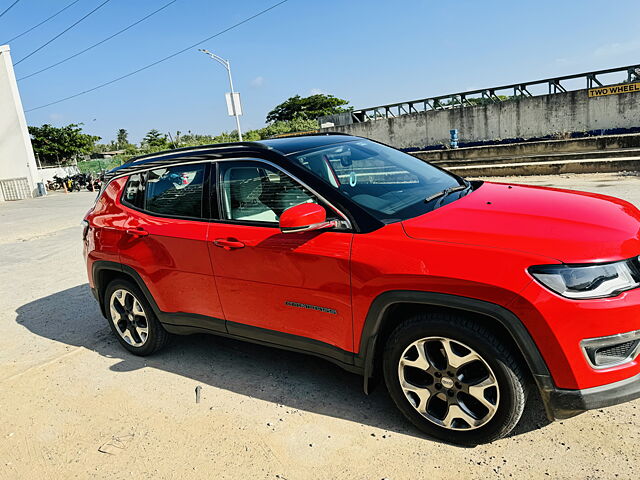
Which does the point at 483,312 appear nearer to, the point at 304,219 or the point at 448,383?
the point at 448,383

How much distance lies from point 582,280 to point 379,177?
1.50 metres

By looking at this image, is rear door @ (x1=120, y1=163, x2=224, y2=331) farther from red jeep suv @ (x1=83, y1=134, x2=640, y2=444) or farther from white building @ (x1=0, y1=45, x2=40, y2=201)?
→ white building @ (x1=0, y1=45, x2=40, y2=201)

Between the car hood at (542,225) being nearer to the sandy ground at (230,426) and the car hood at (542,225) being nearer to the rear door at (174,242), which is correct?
the sandy ground at (230,426)

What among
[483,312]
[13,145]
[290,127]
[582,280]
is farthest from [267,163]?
[290,127]

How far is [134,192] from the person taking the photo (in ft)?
13.2

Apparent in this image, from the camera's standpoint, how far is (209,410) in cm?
325

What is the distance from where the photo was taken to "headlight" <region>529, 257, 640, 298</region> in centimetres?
216

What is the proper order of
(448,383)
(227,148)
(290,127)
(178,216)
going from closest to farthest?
(448,383) → (227,148) → (178,216) → (290,127)

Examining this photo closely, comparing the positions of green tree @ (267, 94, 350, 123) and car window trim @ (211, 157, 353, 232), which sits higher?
green tree @ (267, 94, 350, 123)

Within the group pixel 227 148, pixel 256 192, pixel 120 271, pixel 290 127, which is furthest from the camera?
pixel 290 127

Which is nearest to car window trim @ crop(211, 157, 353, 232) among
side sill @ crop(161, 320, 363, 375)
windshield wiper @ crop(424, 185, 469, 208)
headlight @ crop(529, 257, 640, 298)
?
windshield wiper @ crop(424, 185, 469, 208)

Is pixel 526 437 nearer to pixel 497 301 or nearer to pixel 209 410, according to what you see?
pixel 497 301

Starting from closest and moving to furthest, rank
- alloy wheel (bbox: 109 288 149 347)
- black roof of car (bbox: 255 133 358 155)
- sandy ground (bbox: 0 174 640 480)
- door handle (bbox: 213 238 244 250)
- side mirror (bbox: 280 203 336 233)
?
sandy ground (bbox: 0 174 640 480)
side mirror (bbox: 280 203 336 233)
door handle (bbox: 213 238 244 250)
black roof of car (bbox: 255 133 358 155)
alloy wheel (bbox: 109 288 149 347)

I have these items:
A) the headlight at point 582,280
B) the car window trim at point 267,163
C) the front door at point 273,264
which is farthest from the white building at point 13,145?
the headlight at point 582,280
